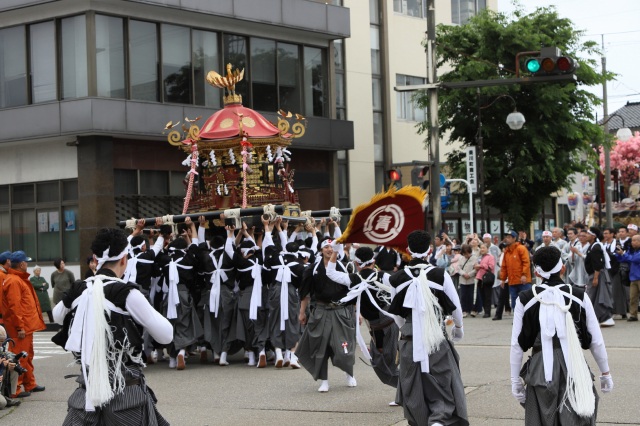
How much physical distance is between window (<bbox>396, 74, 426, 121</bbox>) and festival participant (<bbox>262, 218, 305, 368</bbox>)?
24.6 m

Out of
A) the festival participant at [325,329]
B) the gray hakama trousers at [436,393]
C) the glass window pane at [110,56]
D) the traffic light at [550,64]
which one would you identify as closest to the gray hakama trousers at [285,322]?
the festival participant at [325,329]

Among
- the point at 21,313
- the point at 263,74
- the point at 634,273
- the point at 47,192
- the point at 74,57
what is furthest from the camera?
the point at 263,74

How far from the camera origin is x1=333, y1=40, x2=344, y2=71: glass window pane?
120ft

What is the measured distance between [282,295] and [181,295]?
1693mm

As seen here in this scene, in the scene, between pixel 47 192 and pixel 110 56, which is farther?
pixel 47 192

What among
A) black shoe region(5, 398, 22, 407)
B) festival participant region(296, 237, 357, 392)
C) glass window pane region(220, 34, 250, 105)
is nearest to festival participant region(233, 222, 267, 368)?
festival participant region(296, 237, 357, 392)

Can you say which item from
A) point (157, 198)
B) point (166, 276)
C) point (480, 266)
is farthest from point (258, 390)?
point (157, 198)

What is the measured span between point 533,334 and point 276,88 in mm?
26409

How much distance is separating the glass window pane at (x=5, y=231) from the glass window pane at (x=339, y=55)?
12.8m

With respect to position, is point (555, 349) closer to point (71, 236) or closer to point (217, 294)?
point (217, 294)

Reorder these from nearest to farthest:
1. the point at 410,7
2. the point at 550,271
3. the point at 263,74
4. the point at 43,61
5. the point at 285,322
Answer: the point at 550,271 < the point at 285,322 < the point at 43,61 < the point at 263,74 < the point at 410,7

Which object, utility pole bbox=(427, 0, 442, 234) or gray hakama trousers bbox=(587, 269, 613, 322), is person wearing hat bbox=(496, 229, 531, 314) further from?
utility pole bbox=(427, 0, 442, 234)

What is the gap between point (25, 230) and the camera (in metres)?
30.7

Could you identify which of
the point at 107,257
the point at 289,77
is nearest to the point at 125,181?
the point at 289,77
